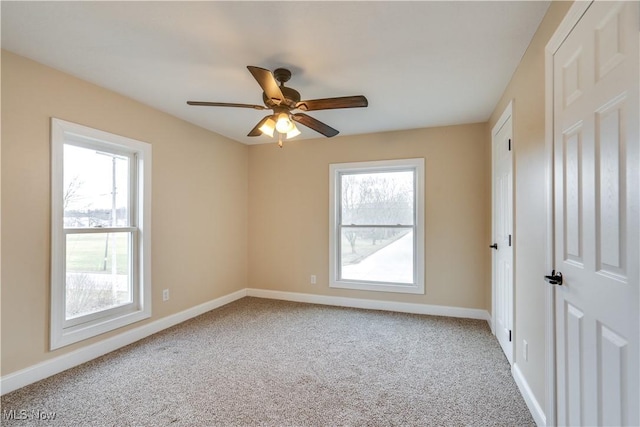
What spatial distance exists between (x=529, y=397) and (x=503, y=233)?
139 cm

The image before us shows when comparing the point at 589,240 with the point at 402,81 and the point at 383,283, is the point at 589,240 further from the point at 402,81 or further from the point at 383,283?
the point at 383,283

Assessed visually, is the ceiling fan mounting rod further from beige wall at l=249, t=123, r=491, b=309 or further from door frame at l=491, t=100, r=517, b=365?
beige wall at l=249, t=123, r=491, b=309

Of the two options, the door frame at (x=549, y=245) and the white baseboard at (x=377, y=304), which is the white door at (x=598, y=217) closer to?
the door frame at (x=549, y=245)

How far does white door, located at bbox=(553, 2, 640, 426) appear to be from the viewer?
1.04 meters

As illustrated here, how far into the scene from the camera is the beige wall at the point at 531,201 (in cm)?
178

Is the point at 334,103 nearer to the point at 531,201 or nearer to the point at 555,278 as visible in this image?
the point at 531,201

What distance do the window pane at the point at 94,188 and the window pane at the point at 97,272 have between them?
0.51 feet

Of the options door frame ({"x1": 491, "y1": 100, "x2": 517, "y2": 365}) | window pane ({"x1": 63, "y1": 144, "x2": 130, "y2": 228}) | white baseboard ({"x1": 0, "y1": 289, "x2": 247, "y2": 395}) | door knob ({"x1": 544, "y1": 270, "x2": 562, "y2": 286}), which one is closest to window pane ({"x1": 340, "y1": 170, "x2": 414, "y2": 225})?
door frame ({"x1": 491, "y1": 100, "x2": 517, "y2": 365})

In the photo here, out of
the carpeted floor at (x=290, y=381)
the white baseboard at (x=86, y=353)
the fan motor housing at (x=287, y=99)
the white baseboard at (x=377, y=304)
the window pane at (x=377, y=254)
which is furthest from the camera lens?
the window pane at (x=377, y=254)

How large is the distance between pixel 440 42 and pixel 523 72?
2.21 ft

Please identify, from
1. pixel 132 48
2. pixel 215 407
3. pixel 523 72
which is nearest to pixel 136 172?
pixel 132 48

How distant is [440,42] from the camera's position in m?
2.05

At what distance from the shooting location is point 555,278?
157 cm

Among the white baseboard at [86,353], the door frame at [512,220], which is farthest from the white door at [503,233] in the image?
the white baseboard at [86,353]
